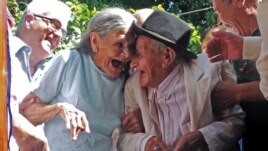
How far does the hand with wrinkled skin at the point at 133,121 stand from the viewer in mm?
1673

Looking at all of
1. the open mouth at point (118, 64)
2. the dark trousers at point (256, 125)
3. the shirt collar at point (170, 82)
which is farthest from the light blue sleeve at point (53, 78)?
the dark trousers at point (256, 125)

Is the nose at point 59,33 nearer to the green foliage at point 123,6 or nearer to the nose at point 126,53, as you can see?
the green foliage at point 123,6

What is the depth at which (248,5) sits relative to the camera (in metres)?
1.72

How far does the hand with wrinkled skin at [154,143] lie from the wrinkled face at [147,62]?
14 cm

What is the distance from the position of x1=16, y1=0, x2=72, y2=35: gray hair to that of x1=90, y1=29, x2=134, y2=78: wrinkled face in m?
0.35

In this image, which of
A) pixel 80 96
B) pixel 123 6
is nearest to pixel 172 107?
pixel 80 96

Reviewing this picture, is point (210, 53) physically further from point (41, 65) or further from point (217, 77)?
point (41, 65)

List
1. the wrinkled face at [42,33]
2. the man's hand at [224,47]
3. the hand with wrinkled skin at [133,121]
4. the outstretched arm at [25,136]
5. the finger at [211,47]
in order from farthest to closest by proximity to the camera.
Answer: the wrinkled face at [42,33], the hand with wrinkled skin at [133,121], the finger at [211,47], the man's hand at [224,47], the outstretched arm at [25,136]

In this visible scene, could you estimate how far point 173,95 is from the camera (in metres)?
1.66

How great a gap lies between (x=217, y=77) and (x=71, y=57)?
0.39 meters

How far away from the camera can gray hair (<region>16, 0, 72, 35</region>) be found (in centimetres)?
200

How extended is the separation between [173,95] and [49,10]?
22.5 inches

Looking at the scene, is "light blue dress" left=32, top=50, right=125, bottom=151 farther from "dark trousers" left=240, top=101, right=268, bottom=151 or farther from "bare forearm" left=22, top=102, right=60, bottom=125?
"dark trousers" left=240, top=101, right=268, bottom=151

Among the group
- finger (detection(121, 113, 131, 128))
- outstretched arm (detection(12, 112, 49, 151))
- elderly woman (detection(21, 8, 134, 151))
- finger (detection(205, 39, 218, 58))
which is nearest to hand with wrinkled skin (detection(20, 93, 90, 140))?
elderly woman (detection(21, 8, 134, 151))
